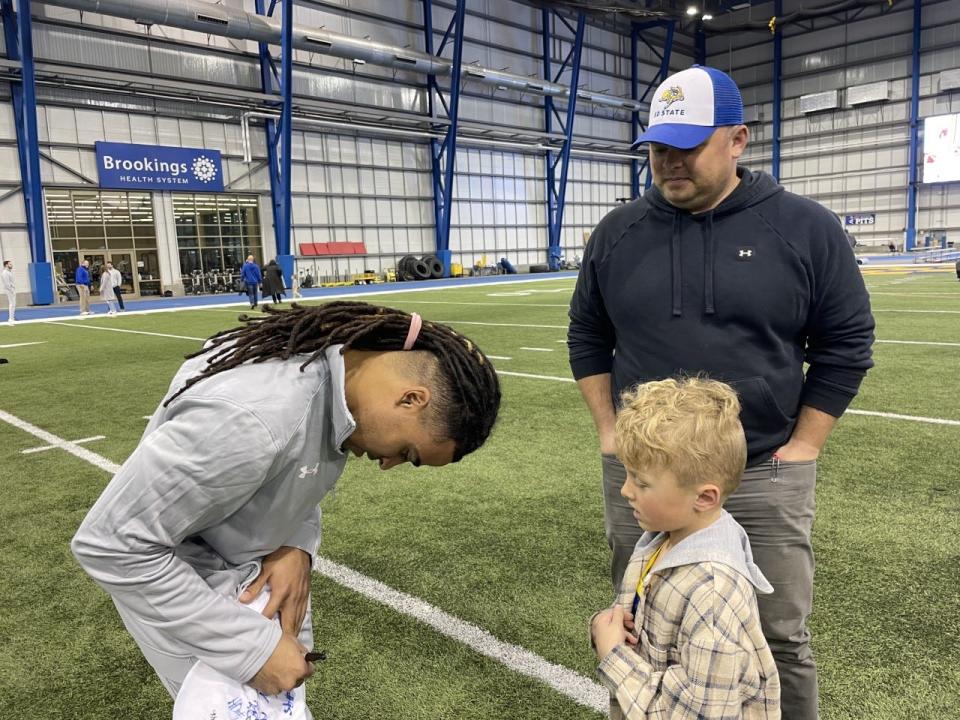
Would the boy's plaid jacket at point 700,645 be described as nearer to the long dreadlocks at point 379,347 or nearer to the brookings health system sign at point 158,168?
the long dreadlocks at point 379,347

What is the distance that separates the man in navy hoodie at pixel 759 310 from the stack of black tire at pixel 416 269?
A: 31.8 m

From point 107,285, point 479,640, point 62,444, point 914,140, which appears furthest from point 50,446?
point 914,140

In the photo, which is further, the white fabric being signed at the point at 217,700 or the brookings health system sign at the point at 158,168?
the brookings health system sign at the point at 158,168

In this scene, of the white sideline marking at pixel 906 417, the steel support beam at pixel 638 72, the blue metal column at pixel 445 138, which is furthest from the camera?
the steel support beam at pixel 638 72

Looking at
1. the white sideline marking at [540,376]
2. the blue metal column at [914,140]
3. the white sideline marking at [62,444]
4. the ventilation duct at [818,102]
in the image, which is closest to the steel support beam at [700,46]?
the ventilation duct at [818,102]

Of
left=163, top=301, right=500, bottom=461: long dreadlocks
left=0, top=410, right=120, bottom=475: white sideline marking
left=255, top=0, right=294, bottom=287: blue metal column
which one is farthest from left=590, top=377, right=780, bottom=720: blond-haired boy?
left=255, top=0, right=294, bottom=287: blue metal column

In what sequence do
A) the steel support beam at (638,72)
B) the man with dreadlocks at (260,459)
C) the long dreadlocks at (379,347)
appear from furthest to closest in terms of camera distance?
the steel support beam at (638,72) < the long dreadlocks at (379,347) < the man with dreadlocks at (260,459)

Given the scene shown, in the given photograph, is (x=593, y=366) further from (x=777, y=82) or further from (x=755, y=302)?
(x=777, y=82)

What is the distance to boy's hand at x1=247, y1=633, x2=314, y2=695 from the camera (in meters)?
1.47

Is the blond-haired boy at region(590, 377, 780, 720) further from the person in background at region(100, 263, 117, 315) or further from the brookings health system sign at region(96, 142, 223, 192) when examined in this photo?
the brookings health system sign at region(96, 142, 223, 192)

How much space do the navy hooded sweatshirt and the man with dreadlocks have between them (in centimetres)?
84

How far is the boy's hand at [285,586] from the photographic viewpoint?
162 cm

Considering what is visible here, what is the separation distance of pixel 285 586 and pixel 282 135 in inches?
1102

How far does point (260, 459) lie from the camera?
1.33m
